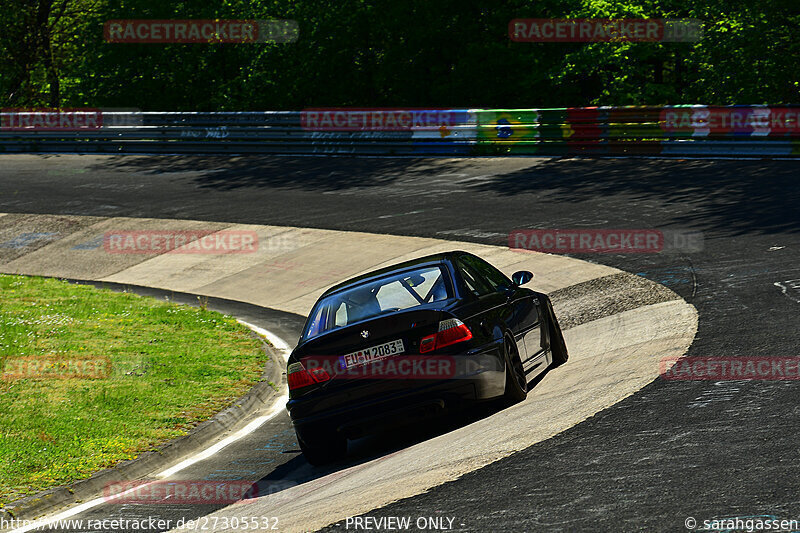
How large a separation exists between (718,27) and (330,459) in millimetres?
19507

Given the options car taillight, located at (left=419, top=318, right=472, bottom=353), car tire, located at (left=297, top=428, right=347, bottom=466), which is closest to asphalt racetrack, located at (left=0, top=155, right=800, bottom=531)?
car tire, located at (left=297, top=428, right=347, bottom=466)

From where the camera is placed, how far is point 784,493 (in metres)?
5.40

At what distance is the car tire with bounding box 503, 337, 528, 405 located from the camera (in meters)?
8.13

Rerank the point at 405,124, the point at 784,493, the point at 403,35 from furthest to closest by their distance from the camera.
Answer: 1. the point at 403,35
2. the point at 405,124
3. the point at 784,493

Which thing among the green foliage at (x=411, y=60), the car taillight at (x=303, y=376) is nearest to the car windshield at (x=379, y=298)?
the car taillight at (x=303, y=376)

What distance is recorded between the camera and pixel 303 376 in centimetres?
788

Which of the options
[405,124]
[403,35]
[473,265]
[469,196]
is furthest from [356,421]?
[403,35]

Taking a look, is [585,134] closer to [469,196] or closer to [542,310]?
[469,196]

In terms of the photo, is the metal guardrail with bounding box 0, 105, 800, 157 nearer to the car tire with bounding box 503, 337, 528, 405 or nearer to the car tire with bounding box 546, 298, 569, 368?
the car tire with bounding box 546, 298, 569, 368

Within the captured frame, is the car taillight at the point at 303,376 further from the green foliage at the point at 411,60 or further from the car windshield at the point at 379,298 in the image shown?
the green foliage at the point at 411,60

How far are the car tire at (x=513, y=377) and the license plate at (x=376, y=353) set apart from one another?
0.92 m

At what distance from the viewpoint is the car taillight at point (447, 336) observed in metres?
7.70

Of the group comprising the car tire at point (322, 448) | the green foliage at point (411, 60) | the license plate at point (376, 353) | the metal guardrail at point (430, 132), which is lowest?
the car tire at point (322, 448)

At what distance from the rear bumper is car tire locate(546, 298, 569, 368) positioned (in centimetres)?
220
